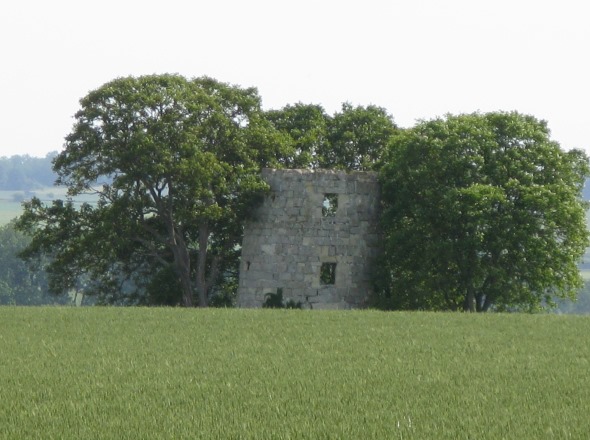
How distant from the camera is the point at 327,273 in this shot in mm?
41344

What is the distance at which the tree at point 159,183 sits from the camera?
39.8 m

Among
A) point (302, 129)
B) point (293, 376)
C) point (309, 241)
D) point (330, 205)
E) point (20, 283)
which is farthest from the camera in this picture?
point (20, 283)

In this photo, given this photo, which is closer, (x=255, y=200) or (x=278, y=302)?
(x=278, y=302)

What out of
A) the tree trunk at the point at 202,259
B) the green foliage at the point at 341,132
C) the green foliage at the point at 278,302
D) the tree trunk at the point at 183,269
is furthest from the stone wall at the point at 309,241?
the green foliage at the point at 341,132

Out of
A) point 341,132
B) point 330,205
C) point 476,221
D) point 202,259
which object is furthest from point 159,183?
point 476,221

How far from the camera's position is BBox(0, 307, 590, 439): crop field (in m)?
13.1

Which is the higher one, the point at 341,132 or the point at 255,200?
the point at 341,132

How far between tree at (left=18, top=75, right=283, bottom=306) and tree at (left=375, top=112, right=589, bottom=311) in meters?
5.00

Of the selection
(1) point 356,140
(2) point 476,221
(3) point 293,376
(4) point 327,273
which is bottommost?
(3) point 293,376

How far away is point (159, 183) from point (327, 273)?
6.40 m

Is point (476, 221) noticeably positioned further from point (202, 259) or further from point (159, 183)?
point (159, 183)

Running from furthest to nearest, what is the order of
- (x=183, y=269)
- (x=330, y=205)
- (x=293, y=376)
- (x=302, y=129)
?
(x=302, y=129), (x=183, y=269), (x=330, y=205), (x=293, y=376)

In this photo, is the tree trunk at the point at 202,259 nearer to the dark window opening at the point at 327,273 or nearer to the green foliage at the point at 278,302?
the dark window opening at the point at 327,273

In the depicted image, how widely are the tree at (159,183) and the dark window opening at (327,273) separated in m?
3.18
